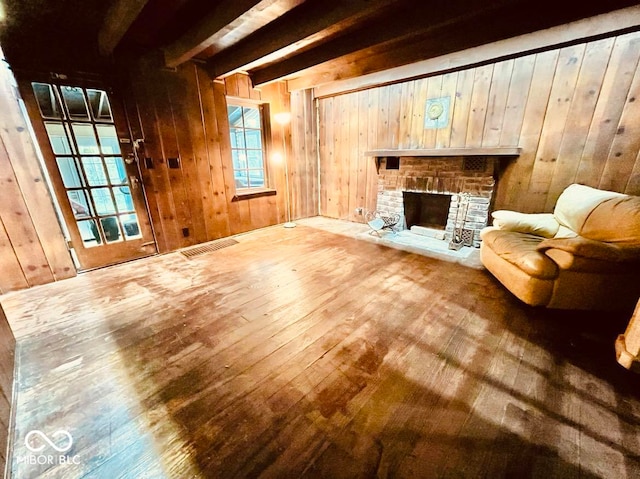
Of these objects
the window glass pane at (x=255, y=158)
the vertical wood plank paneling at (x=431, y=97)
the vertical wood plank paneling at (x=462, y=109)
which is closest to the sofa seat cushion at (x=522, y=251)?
the vertical wood plank paneling at (x=462, y=109)

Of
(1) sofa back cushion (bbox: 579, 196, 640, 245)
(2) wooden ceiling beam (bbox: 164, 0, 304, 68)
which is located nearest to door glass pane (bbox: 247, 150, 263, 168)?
(2) wooden ceiling beam (bbox: 164, 0, 304, 68)

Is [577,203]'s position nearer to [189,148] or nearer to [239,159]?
[239,159]

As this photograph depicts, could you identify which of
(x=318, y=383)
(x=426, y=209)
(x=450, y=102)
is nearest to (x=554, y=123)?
(x=450, y=102)

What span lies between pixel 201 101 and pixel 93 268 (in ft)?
7.12

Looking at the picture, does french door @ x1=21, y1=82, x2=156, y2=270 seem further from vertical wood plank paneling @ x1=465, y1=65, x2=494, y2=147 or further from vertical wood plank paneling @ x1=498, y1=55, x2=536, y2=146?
vertical wood plank paneling @ x1=498, y1=55, x2=536, y2=146

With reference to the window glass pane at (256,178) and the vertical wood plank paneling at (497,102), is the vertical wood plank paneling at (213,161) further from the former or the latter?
the vertical wood plank paneling at (497,102)

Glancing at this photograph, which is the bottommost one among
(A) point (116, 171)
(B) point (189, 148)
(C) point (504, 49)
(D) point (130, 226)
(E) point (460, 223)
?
(E) point (460, 223)

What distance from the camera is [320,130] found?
432cm

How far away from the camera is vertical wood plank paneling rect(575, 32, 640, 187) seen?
2.06 metres

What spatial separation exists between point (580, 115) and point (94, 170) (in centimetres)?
459

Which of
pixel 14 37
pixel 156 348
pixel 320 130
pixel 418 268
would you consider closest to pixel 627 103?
pixel 418 268

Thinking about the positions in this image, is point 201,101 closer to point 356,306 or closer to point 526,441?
point 356,306

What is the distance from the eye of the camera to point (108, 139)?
2.48 m

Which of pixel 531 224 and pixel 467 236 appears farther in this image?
pixel 467 236
